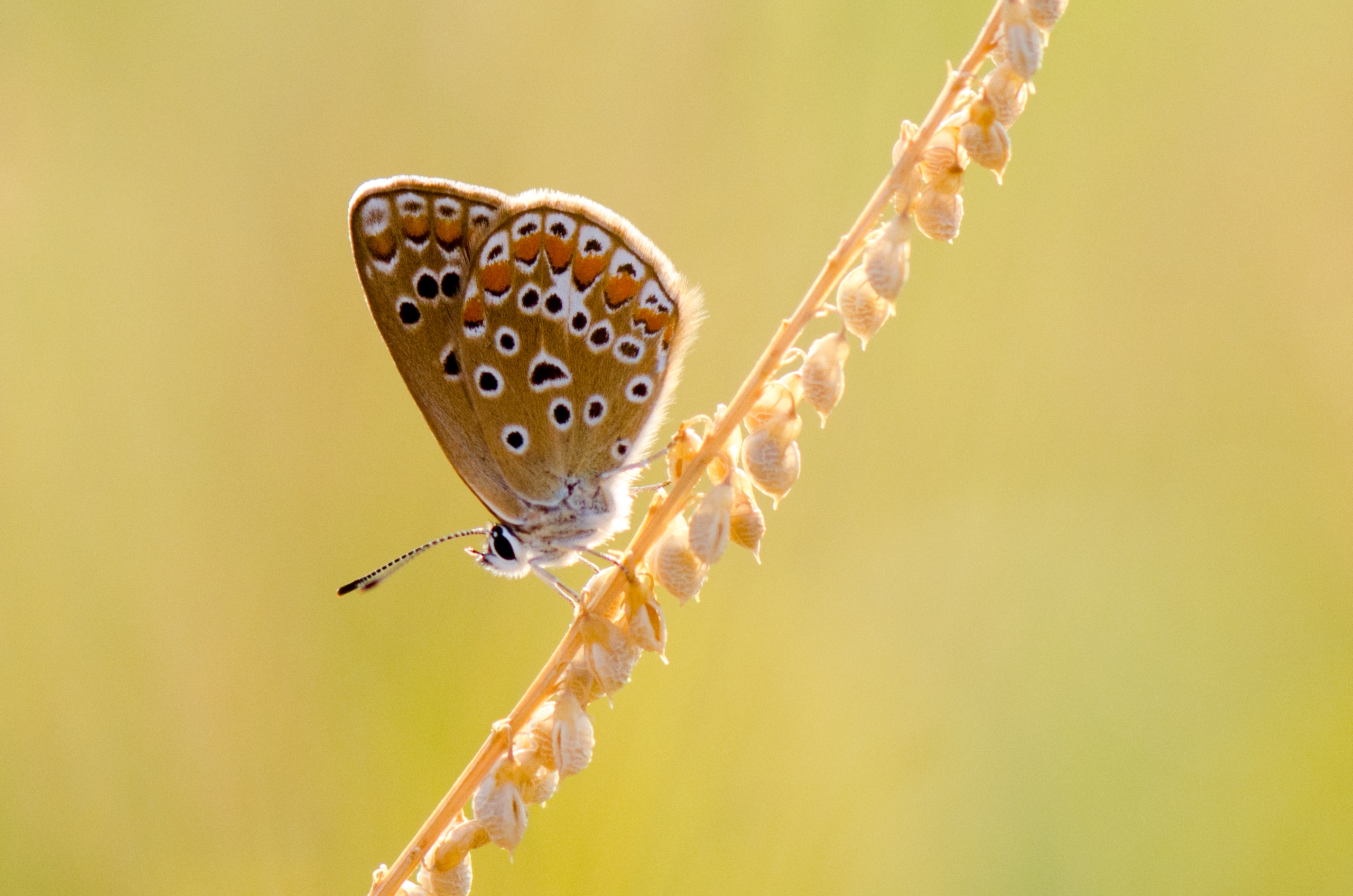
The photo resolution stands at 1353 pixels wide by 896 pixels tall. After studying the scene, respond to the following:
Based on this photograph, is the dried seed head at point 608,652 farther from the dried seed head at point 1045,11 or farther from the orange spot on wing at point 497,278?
the orange spot on wing at point 497,278

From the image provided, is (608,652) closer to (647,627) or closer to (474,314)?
(647,627)

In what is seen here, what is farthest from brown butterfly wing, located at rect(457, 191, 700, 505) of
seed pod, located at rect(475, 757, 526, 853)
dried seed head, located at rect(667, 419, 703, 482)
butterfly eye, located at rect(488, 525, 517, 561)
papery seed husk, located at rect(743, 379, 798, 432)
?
seed pod, located at rect(475, 757, 526, 853)

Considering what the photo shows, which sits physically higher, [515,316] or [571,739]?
[515,316]

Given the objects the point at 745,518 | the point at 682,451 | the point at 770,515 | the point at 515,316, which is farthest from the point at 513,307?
the point at 770,515

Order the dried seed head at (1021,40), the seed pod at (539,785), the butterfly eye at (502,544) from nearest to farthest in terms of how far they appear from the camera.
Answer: the dried seed head at (1021,40)
the seed pod at (539,785)
the butterfly eye at (502,544)

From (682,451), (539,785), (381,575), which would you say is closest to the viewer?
(539,785)

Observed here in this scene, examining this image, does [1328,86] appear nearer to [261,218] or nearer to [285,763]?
[261,218]

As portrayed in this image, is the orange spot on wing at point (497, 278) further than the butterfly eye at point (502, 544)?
No

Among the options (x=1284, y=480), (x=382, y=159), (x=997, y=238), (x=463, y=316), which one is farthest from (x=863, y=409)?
(x=382, y=159)

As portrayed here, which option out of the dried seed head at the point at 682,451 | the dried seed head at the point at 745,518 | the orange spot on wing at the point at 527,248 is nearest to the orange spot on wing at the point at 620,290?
the orange spot on wing at the point at 527,248
